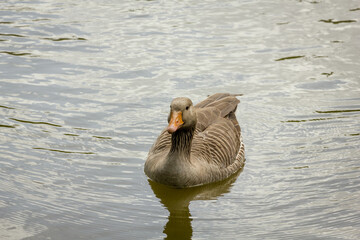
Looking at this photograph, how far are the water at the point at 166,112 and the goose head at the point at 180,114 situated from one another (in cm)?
104

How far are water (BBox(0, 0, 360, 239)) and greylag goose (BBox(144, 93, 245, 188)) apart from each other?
20cm

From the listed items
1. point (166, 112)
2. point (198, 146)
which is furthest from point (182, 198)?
point (166, 112)

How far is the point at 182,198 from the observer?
9.21 metres

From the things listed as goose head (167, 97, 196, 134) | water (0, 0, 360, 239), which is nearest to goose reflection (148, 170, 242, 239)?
water (0, 0, 360, 239)

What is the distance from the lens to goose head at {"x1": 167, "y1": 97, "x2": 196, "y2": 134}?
891 cm

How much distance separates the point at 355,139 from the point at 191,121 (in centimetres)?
308

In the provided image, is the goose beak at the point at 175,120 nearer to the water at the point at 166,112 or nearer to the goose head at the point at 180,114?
the goose head at the point at 180,114

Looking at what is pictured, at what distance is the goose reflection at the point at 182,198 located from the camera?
8078mm

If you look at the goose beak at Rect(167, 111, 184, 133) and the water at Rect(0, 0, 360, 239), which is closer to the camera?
the water at Rect(0, 0, 360, 239)

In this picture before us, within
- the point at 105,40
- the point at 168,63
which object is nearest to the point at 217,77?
the point at 168,63

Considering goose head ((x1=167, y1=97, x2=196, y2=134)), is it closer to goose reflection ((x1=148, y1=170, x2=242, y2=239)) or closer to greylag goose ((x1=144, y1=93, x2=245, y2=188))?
greylag goose ((x1=144, y1=93, x2=245, y2=188))

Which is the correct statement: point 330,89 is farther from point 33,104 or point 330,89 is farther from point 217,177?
point 33,104

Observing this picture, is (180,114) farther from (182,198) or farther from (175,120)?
(182,198)

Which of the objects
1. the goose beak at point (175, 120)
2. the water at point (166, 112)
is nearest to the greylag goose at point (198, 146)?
the goose beak at point (175, 120)
